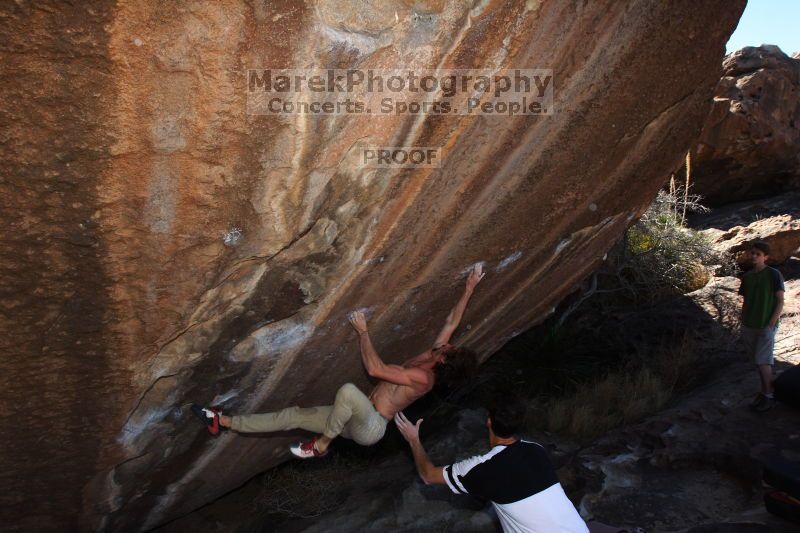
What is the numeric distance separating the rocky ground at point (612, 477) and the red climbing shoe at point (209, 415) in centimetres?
138

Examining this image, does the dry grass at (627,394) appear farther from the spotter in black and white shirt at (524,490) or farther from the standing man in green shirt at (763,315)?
the spotter in black and white shirt at (524,490)

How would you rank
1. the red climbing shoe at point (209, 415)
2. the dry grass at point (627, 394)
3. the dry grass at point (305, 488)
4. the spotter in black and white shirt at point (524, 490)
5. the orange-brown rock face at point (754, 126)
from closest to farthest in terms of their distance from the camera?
the spotter in black and white shirt at point (524, 490), the red climbing shoe at point (209, 415), the dry grass at point (305, 488), the dry grass at point (627, 394), the orange-brown rock face at point (754, 126)

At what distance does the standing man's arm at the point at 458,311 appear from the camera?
12.3 ft

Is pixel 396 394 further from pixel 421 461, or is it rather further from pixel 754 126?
pixel 754 126

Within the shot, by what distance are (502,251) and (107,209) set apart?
224cm

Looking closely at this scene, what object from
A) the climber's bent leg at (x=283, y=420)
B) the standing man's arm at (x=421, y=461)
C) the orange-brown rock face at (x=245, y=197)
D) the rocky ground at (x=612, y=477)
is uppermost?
the orange-brown rock face at (x=245, y=197)

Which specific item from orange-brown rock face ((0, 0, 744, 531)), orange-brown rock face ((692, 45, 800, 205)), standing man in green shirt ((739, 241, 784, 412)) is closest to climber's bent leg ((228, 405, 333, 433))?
orange-brown rock face ((0, 0, 744, 531))

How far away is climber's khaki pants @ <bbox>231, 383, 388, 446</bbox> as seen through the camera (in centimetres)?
351

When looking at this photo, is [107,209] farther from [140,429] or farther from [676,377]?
[676,377]

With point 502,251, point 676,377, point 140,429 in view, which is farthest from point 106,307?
point 676,377

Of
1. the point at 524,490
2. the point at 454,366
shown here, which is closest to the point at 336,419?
the point at 454,366

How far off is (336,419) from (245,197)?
154 cm

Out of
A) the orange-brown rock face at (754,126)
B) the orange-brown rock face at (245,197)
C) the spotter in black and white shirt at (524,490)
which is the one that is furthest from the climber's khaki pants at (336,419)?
the orange-brown rock face at (754,126)

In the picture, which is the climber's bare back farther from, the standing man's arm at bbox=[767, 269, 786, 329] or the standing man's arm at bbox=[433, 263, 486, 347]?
the standing man's arm at bbox=[767, 269, 786, 329]
